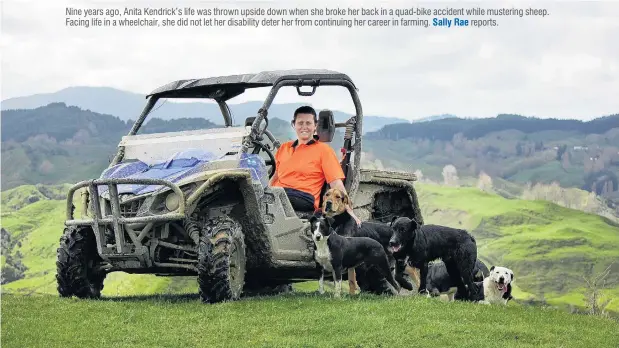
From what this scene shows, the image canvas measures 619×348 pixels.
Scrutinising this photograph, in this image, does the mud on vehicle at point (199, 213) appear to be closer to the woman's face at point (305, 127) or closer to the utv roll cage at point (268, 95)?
the utv roll cage at point (268, 95)

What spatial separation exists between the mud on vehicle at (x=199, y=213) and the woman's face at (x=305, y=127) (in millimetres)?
401

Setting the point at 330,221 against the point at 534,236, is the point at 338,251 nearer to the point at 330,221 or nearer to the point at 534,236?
the point at 330,221

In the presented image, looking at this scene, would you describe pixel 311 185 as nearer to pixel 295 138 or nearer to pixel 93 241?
pixel 295 138

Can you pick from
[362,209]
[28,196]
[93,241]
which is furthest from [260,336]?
[28,196]

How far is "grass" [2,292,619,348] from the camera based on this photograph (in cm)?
1122

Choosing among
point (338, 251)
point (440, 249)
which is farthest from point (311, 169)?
point (440, 249)

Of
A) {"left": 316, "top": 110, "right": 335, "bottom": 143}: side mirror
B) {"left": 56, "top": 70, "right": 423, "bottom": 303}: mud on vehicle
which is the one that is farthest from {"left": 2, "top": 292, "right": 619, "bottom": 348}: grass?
{"left": 316, "top": 110, "right": 335, "bottom": 143}: side mirror

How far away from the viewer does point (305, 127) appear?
14930mm

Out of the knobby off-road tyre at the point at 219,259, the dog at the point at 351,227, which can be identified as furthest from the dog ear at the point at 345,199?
the knobby off-road tyre at the point at 219,259

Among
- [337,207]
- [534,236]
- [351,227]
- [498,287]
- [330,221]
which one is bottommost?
[534,236]

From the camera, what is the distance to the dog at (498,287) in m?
14.5

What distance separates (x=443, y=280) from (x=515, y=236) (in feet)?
319

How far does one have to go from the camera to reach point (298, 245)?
14.3 m

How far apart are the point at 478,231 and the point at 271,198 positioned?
335 ft
